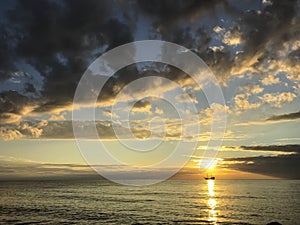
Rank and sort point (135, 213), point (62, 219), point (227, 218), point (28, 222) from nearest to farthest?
point (28, 222) → point (62, 219) → point (227, 218) → point (135, 213)

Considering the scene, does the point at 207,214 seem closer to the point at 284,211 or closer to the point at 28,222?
the point at 284,211

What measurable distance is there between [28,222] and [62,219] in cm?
591

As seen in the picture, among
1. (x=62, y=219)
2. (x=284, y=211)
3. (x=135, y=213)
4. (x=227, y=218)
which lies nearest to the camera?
(x=62, y=219)

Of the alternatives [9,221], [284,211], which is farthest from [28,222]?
[284,211]

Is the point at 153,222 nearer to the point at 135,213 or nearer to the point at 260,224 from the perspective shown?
the point at 135,213

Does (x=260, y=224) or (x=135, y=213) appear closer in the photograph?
(x=260, y=224)

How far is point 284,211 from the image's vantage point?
6944 cm

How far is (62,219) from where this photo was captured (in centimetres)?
5572

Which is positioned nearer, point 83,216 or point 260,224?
point 260,224

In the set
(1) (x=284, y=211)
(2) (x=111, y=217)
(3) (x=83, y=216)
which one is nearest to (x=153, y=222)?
(2) (x=111, y=217)

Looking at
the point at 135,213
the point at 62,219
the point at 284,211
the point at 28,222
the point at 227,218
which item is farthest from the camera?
the point at 284,211

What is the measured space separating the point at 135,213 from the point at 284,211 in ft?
107

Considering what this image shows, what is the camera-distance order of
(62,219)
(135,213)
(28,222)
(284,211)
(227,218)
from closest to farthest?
(28,222) < (62,219) < (227,218) < (135,213) < (284,211)

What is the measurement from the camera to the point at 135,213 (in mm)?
64188
